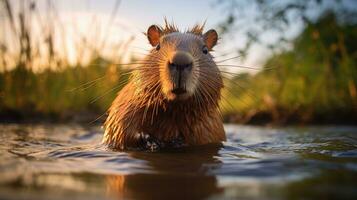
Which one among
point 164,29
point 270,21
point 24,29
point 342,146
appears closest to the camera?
point 342,146

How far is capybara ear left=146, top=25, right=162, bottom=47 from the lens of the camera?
3.98m

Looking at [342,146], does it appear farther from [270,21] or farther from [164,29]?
[270,21]

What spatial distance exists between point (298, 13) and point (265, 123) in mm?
2003

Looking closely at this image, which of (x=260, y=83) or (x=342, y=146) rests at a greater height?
(x=260, y=83)

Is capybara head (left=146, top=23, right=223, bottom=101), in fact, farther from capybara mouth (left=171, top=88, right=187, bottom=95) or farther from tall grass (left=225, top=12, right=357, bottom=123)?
tall grass (left=225, top=12, right=357, bottom=123)

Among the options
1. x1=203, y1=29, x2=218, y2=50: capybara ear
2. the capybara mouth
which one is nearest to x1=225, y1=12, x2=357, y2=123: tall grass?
x1=203, y1=29, x2=218, y2=50: capybara ear

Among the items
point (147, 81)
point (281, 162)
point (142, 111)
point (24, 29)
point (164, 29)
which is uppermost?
point (24, 29)

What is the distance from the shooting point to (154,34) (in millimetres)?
3992

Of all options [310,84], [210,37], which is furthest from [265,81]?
[210,37]

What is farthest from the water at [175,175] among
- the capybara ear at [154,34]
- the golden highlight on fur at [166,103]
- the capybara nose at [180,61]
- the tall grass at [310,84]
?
the tall grass at [310,84]

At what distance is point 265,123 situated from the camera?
7.65 metres

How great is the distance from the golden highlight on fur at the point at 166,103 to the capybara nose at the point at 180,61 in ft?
0.41

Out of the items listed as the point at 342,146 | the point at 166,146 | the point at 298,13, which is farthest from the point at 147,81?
the point at 298,13

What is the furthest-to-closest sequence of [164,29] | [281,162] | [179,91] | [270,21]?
[270,21] < [164,29] < [179,91] < [281,162]
